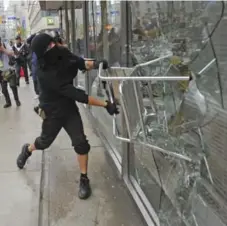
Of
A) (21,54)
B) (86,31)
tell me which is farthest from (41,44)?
(21,54)

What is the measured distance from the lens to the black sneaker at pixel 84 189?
4.07 m

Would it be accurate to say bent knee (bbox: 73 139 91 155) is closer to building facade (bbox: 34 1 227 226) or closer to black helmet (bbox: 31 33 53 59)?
building facade (bbox: 34 1 227 226)

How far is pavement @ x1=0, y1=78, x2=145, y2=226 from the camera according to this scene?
3.67 meters

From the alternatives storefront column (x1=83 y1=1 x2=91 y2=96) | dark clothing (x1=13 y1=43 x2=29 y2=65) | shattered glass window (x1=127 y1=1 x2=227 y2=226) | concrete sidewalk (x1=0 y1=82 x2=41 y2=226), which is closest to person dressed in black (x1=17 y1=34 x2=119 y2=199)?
concrete sidewalk (x1=0 y1=82 x2=41 y2=226)

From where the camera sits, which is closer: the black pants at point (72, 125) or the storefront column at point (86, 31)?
the black pants at point (72, 125)

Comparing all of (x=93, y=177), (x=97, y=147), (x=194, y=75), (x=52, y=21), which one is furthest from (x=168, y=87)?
(x=52, y=21)

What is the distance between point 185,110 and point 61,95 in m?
1.57

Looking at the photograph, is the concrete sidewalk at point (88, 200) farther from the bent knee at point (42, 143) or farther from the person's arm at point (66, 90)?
the person's arm at point (66, 90)

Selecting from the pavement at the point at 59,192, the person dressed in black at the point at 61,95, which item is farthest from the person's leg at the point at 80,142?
the pavement at the point at 59,192

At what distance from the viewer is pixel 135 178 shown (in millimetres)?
4137

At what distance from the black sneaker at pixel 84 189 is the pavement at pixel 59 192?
0.06m

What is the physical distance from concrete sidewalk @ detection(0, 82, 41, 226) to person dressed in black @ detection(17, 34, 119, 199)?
465 mm

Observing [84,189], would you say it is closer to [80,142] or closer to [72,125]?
[80,142]

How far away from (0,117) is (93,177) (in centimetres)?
413
